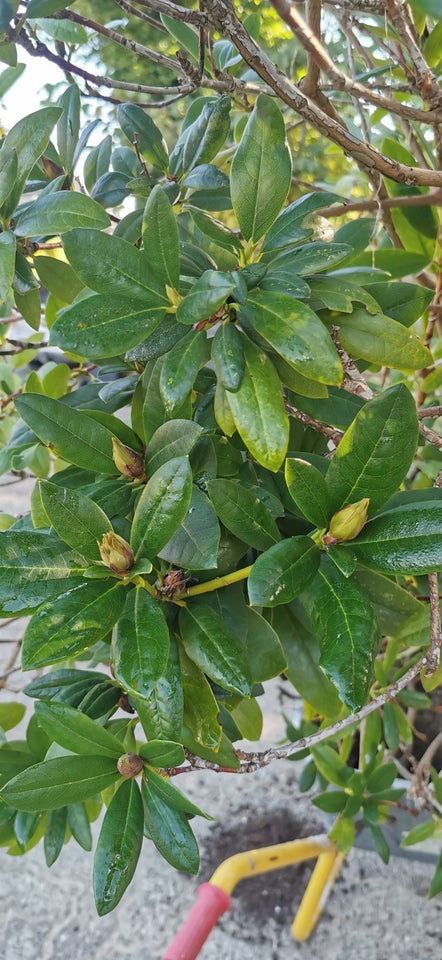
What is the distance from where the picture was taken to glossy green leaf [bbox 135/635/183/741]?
38 centimetres

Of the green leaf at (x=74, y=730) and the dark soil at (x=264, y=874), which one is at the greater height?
the green leaf at (x=74, y=730)

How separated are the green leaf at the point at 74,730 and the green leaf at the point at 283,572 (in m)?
0.13

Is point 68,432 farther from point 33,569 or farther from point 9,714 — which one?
point 9,714

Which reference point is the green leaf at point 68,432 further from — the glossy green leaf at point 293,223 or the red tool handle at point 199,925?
the red tool handle at point 199,925

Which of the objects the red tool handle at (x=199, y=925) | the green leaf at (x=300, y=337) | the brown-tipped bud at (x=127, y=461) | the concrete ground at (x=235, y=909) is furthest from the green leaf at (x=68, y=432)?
the concrete ground at (x=235, y=909)

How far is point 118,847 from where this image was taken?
38cm

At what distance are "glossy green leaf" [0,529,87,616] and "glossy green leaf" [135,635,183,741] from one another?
0.07m

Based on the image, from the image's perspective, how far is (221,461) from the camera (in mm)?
456

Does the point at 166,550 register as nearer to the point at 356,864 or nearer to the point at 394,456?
the point at 394,456

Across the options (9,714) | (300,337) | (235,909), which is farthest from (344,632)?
(235,909)

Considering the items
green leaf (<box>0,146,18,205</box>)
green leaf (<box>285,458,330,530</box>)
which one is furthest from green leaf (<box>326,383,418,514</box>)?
green leaf (<box>0,146,18,205</box>)

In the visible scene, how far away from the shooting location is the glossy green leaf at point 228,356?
0.36m

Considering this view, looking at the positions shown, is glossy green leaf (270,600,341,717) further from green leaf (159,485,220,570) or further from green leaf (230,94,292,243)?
green leaf (230,94,292,243)

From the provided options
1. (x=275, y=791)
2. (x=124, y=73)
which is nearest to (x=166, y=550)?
(x=275, y=791)
